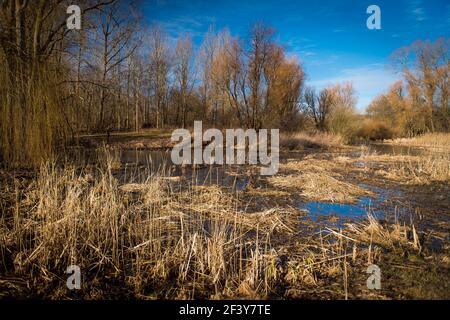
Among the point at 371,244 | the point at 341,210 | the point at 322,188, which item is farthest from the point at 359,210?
the point at 371,244

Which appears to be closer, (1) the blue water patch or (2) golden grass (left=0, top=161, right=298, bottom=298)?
(2) golden grass (left=0, top=161, right=298, bottom=298)

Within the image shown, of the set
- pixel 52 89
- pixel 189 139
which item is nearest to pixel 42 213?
pixel 52 89

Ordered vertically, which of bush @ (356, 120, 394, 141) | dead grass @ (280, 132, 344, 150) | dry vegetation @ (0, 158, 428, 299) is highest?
bush @ (356, 120, 394, 141)

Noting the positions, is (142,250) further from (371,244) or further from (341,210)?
(341,210)

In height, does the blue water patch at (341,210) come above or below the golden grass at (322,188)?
below

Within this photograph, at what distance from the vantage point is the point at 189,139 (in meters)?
22.9

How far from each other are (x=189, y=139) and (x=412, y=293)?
21209 mm

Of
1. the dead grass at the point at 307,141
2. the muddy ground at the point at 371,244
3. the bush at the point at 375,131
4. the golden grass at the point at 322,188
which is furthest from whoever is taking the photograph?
the bush at the point at 375,131

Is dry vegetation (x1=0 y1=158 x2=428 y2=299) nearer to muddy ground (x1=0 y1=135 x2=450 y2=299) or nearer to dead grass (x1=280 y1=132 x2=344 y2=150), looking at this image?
muddy ground (x1=0 y1=135 x2=450 y2=299)

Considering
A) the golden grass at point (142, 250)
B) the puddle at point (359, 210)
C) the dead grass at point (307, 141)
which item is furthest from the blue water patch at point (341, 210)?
the dead grass at point (307, 141)

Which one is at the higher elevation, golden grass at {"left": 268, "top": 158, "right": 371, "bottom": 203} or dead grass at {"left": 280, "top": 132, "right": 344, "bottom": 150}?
dead grass at {"left": 280, "top": 132, "right": 344, "bottom": 150}

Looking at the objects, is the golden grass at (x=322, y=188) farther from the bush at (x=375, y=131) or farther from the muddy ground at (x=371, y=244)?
the bush at (x=375, y=131)

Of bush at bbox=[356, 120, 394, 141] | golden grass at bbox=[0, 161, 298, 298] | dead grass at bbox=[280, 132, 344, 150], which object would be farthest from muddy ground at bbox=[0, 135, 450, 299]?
bush at bbox=[356, 120, 394, 141]
